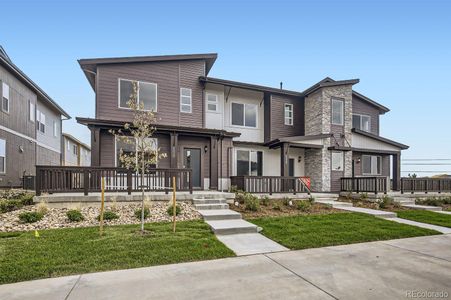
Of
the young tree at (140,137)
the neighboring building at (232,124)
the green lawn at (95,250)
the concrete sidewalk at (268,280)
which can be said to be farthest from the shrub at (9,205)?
the concrete sidewalk at (268,280)

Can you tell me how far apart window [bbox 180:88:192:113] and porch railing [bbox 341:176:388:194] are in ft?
33.2

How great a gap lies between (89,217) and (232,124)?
31.2 feet

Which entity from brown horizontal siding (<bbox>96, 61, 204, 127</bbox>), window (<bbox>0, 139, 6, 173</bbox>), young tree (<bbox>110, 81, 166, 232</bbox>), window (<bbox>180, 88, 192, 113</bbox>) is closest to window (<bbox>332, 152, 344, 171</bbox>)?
brown horizontal siding (<bbox>96, 61, 204, 127</bbox>)

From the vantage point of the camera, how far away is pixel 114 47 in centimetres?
2205

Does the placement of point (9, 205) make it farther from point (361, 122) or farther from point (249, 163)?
point (361, 122)

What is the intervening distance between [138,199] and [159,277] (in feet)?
18.8

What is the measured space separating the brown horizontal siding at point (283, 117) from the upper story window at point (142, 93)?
22.9ft

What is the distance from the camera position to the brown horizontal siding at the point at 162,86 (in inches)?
495

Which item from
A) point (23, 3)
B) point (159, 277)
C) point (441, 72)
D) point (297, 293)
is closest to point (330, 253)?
point (297, 293)

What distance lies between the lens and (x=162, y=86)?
13.6 m

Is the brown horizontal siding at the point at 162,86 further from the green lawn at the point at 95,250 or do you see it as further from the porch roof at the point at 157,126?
the green lawn at the point at 95,250

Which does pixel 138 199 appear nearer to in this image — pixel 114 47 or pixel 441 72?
pixel 114 47

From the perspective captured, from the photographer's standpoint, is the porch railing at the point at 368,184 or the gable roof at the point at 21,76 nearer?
the gable roof at the point at 21,76

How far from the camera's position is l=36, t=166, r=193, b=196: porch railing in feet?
29.8
